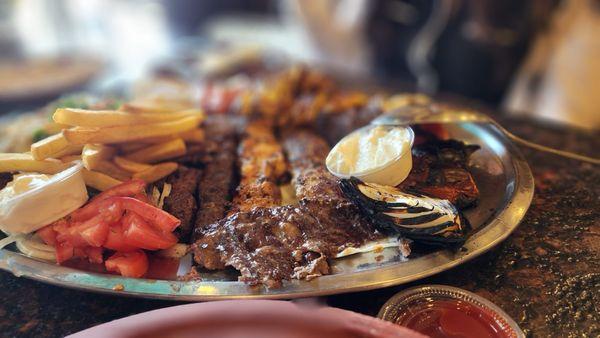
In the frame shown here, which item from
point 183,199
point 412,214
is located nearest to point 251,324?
point 412,214

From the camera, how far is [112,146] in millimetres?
2219

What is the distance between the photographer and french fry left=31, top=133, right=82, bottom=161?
201 cm

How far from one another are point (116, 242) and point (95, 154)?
0.45 m

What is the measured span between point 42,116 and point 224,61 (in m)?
1.86

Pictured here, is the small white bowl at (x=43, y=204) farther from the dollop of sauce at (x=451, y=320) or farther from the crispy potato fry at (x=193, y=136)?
the dollop of sauce at (x=451, y=320)

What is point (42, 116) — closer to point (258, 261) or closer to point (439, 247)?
point (258, 261)

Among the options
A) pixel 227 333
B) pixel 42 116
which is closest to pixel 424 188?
pixel 227 333

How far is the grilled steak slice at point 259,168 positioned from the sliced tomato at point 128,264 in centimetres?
43

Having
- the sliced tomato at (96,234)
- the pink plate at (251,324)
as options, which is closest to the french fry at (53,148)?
the sliced tomato at (96,234)

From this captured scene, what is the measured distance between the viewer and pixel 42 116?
299cm

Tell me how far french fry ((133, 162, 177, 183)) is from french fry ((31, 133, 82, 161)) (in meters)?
0.29

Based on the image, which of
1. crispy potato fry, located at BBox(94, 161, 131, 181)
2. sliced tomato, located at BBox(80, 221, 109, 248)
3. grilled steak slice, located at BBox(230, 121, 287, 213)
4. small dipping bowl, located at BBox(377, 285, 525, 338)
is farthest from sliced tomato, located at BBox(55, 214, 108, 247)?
small dipping bowl, located at BBox(377, 285, 525, 338)

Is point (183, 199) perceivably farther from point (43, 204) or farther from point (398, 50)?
point (398, 50)

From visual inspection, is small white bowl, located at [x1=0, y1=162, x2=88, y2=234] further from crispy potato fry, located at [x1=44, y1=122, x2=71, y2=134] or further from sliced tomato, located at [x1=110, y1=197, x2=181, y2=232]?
crispy potato fry, located at [x1=44, y1=122, x2=71, y2=134]
